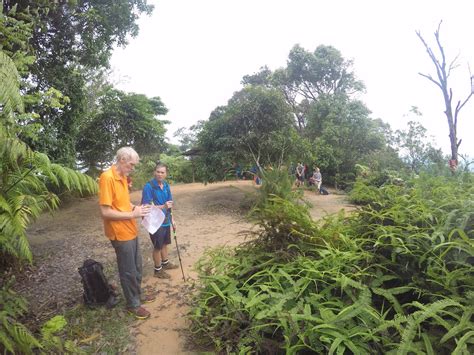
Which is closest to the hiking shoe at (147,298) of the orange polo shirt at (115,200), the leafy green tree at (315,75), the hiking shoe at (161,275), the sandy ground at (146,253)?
the sandy ground at (146,253)

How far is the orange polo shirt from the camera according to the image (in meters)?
3.01

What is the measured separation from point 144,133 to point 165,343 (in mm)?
10131

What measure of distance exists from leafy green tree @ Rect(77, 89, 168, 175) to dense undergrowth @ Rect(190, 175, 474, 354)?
9.74 m

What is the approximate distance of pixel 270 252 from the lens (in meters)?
2.96

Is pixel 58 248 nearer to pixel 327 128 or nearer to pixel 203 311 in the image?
pixel 203 311

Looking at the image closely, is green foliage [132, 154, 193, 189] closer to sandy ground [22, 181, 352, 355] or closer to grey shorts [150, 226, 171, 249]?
sandy ground [22, 181, 352, 355]

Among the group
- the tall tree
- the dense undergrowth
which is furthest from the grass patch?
the tall tree

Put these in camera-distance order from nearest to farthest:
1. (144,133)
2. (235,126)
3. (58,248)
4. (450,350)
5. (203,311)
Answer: (450,350) → (203,311) → (58,248) → (235,126) → (144,133)

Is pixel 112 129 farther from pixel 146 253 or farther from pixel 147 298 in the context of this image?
pixel 147 298

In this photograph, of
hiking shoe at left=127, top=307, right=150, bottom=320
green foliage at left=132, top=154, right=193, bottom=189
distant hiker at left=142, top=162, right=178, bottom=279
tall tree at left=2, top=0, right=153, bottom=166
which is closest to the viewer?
hiking shoe at left=127, top=307, right=150, bottom=320

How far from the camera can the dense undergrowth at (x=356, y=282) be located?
181 cm

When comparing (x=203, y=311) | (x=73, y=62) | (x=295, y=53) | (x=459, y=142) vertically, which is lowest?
(x=203, y=311)

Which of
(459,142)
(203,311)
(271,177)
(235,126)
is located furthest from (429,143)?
(203,311)

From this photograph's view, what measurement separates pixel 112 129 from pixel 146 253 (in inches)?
302
